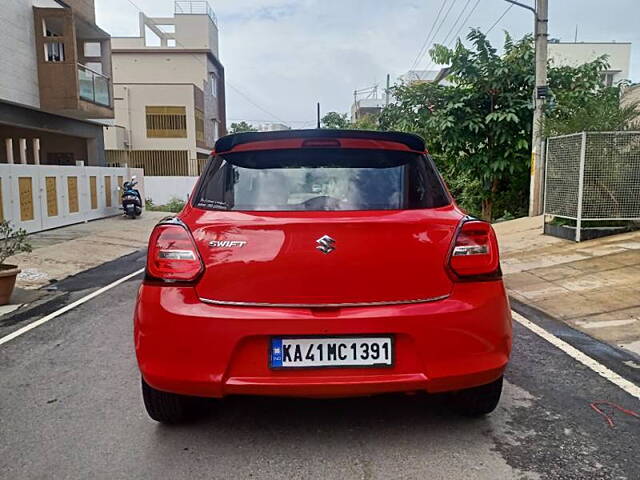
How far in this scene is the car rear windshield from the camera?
9.75ft

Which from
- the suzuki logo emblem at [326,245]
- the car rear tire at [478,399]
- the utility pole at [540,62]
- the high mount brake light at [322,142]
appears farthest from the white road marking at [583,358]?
the utility pole at [540,62]

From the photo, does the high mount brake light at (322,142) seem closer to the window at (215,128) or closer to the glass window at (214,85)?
the window at (215,128)

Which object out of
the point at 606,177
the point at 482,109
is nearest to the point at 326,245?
the point at 606,177

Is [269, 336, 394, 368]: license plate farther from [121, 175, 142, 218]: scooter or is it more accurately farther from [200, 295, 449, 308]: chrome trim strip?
[121, 175, 142, 218]: scooter

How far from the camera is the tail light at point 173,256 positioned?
109 inches

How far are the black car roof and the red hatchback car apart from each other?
1.53 ft

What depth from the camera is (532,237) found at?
34.3 ft

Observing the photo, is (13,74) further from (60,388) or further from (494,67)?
(60,388)

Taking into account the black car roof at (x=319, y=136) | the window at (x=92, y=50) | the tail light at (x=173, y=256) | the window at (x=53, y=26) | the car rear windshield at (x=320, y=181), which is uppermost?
the window at (x=92, y=50)

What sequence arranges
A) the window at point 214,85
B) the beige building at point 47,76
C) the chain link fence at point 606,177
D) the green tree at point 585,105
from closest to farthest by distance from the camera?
the chain link fence at point 606,177, the green tree at point 585,105, the beige building at point 47,76, the window at point 214,85

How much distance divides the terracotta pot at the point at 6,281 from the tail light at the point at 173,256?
4639 millimetres

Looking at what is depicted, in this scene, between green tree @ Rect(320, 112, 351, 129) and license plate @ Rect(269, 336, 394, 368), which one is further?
green tree @ Rect(320, 112, 351, 129)

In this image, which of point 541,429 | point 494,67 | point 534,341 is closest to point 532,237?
point 494,67

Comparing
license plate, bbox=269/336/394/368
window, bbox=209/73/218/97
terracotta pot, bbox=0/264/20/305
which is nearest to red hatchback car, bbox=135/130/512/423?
license plate, bbox=269/336/394/368
